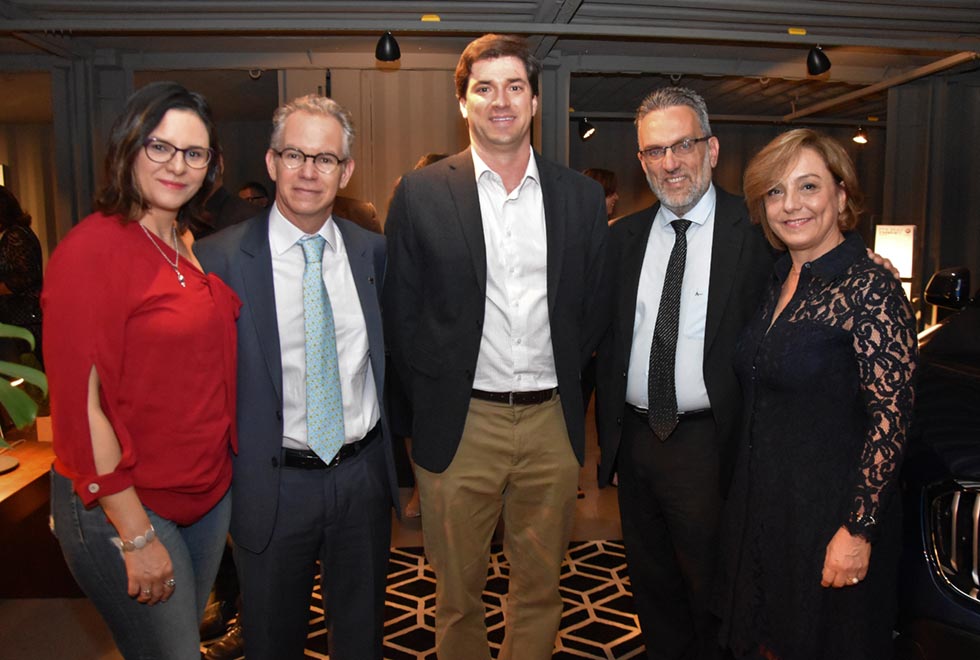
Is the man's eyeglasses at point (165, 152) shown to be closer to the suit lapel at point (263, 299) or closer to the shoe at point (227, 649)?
the suit lapel at point (263, 299)

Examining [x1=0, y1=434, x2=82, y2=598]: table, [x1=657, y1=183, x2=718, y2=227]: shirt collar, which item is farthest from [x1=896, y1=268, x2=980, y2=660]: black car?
[x1=0, y1=434, x2=82, y2=598]: table

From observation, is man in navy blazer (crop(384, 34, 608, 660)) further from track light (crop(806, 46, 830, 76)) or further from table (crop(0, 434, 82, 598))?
track light (crop(806, 46, 830, 76))

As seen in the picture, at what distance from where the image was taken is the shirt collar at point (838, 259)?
1962 millimetres

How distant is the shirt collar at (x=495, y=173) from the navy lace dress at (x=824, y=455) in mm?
809

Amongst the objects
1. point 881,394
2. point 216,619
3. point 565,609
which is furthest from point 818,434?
point 216,619

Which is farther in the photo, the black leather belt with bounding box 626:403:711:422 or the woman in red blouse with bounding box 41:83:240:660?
the black leather belt with bounding box 626:403:711:422

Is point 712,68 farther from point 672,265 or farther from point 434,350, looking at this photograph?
point 434,350

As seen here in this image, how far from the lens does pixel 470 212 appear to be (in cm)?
218

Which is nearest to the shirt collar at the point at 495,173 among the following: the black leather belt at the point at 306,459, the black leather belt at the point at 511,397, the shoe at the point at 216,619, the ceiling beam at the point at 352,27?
the black leather belt at the point at 511,397

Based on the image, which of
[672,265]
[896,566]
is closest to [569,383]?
[672,265]

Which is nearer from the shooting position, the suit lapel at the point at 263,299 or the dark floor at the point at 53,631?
the suit lapel at the point at 263,299

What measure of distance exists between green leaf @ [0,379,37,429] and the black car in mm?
2156

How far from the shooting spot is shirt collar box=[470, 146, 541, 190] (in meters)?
2.23

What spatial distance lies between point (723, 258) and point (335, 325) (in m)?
1.18
